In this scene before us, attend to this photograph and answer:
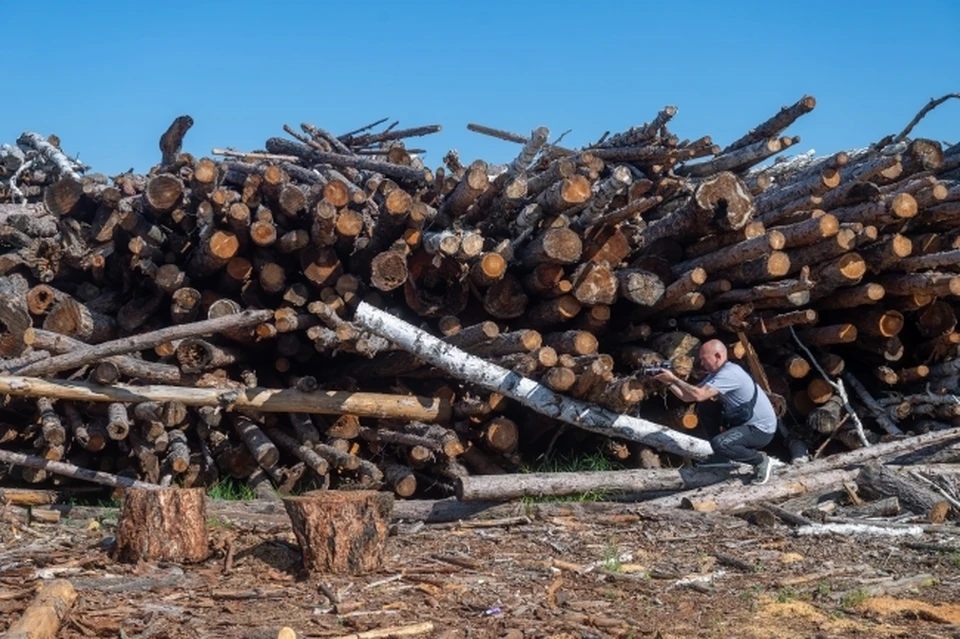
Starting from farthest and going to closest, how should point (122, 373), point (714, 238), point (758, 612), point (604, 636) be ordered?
point (714, 238), point (122, 373), point (758, 612), point (604, 636)

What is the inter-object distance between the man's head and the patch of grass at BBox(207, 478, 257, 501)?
450 cm

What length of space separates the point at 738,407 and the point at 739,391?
0.56 ft

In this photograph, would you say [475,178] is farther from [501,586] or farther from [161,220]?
[501,586]

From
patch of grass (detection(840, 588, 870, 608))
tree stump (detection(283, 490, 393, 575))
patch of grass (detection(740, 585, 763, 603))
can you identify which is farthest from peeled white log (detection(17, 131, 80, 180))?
patch of grass (detection(840, 588, 870, 608))

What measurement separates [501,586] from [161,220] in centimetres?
550

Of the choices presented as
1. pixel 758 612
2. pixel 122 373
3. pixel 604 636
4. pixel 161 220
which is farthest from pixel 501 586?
pixel 161 220

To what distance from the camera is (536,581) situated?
6141mm

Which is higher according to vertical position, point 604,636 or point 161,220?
point 161,220

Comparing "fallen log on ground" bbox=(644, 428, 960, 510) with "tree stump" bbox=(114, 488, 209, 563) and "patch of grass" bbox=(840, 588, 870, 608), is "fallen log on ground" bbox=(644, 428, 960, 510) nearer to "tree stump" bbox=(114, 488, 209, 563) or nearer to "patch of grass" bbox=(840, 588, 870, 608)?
"patch of grass" bbox=(840, 588, 870, 608)

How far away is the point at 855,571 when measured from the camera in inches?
251

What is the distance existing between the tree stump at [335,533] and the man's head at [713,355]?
12.1 feet

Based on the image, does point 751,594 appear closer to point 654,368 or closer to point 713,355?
point 654,368

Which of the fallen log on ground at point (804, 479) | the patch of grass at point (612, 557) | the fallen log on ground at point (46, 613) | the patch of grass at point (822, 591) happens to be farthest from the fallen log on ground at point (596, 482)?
the fallen log on ground at point (46, 613)

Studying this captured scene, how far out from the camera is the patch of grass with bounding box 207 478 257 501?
9.14 m
